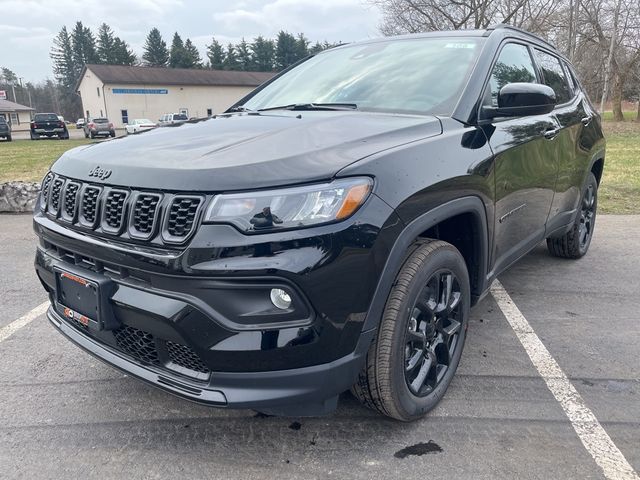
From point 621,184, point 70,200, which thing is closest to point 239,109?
point 70,200

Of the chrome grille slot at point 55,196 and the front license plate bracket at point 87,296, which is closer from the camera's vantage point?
the front license plate bracket at point 87,296

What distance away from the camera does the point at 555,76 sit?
4129 mm

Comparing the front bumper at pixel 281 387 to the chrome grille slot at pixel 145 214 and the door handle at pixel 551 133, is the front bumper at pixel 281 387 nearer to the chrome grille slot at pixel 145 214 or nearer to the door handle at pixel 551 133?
the chrome grille slot at pixel 145 214

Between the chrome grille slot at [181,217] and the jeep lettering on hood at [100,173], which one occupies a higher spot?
the jeep lettering on hood at [100,173]

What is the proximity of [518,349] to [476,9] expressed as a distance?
80.1 ft

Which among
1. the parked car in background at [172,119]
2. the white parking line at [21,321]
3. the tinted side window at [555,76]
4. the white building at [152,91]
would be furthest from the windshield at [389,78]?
the white building at [152,91]

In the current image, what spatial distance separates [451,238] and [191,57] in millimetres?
78797

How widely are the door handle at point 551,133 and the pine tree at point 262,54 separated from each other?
78796 mm

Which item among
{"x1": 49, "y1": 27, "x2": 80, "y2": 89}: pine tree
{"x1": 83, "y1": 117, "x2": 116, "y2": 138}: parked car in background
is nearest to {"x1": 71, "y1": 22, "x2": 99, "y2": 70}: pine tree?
{"x1": 49, "y1": 27, "x2": 80, "y2": 89}: pine tree

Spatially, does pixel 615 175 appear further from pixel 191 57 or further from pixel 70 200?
pixel 191 57

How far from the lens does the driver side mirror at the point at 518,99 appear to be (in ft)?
8.83

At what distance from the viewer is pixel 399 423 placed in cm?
245

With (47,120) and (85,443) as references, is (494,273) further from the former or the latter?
(47,120)

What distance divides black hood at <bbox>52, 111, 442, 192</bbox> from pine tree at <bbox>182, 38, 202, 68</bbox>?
77.3 metres
